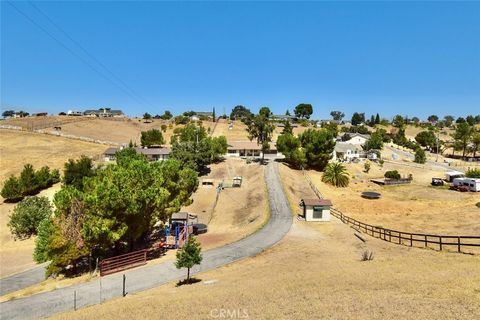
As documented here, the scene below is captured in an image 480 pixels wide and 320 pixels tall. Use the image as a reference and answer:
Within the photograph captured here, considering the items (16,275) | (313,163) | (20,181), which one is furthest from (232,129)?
(16,275)

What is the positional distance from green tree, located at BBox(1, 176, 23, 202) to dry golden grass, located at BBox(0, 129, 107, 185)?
10630 mm

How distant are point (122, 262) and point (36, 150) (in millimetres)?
72856

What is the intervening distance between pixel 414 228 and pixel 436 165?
6435 centimetres

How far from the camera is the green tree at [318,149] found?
7881cm

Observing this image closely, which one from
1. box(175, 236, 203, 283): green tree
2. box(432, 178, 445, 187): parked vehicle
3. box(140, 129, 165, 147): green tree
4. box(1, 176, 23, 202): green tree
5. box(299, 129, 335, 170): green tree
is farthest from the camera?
box(140, 129, 165, 147): green tree

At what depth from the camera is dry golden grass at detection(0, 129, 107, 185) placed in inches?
3002

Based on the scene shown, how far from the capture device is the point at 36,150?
8775 cm

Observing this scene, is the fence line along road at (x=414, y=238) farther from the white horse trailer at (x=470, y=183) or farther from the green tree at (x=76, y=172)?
the green tree at (x=76, y=172)

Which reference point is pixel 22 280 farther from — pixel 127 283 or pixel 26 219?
pixel 26 219

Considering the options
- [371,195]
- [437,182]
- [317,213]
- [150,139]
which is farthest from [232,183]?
[150,139]

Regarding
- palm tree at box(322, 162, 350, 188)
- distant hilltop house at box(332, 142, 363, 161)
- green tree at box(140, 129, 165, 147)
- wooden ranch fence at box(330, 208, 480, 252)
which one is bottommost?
wooden ranch fence at box(330, 208, 480, 252)

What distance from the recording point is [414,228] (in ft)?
138

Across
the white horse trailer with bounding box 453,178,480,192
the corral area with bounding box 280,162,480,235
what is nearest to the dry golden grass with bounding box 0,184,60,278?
the corral area with bounding box 280,162,480,235

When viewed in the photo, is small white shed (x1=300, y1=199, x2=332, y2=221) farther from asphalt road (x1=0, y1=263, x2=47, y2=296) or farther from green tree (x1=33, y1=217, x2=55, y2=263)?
asphalt road (x1=0, y1=263, x2=47, y2=296)
